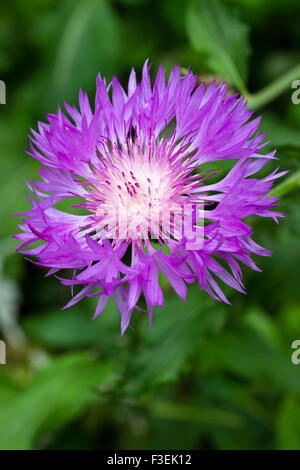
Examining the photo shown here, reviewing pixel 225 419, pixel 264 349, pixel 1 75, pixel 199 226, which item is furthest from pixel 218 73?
pixel 1 75

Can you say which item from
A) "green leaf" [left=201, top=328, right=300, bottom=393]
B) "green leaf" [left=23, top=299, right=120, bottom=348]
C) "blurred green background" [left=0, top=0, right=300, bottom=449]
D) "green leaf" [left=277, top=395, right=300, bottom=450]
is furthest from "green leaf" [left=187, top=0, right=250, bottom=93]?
"green leaf" [left=277, top=395, right=300, bottom=450]

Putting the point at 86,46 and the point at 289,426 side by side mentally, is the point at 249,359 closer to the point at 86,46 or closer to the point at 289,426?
the point at 289,426

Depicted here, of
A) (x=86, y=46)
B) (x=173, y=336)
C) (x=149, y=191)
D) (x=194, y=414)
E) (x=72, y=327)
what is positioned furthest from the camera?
(x=86, y=46)

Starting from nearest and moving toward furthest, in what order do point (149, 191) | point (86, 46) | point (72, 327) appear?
1. point (149, 191)
2. point (72, 327)
3. point (86, 46)

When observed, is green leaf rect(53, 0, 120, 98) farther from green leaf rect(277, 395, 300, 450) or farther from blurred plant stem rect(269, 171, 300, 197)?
green leaf rect(277, 395, 300, 450)

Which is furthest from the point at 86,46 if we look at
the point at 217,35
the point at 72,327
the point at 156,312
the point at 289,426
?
the point at 289,426

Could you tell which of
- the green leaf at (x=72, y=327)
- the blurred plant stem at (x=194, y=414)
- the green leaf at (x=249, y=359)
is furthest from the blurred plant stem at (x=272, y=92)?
the blurred plant stem at (x=194, y=414)

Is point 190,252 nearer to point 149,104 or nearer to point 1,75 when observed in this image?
point 149,104
